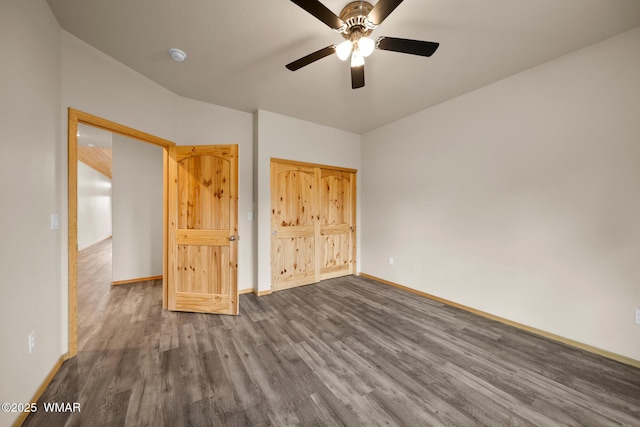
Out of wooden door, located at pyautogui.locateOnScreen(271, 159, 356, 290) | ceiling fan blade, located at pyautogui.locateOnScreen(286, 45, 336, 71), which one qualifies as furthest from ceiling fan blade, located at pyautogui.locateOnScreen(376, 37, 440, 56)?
wooden door, located at pyautogui.locateOnScreen(271, 159, 356, 290)

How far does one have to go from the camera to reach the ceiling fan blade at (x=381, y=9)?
1.33m

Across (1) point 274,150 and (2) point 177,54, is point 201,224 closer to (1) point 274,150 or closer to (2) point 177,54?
(1) point 274,150

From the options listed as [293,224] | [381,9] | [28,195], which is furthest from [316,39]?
[293,224]

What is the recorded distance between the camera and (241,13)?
175 centimetres

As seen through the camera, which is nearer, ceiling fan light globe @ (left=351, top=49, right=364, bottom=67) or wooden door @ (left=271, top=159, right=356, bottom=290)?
ceiling fan light globe @ (left=351, top=49, right=364, bottom=67)

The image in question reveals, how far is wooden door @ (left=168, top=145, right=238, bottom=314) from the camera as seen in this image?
2867mm

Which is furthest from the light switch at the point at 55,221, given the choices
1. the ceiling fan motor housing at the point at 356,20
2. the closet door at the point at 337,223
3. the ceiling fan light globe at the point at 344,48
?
the closet door at the point at 337,223

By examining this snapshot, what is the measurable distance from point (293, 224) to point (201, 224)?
57.8 inches

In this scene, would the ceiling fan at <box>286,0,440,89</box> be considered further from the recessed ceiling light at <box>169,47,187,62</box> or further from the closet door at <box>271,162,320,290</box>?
the closet door at <box>271,162,320,290</box>

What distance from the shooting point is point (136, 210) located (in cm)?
400

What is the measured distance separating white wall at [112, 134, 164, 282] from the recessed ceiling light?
246 centimetres

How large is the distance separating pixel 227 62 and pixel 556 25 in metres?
3.01

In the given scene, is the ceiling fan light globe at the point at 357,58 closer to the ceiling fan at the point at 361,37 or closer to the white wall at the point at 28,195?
the ceiling fan at the point at 361,37

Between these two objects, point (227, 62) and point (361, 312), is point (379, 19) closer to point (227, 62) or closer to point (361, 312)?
point (227, 62)
